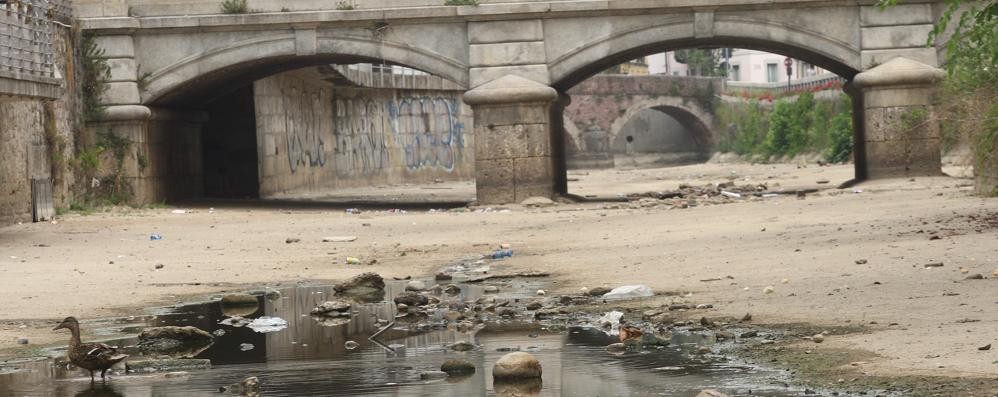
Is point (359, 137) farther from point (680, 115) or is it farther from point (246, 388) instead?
point (246, 388)

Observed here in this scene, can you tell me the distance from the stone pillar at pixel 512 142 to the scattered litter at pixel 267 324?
13.8m

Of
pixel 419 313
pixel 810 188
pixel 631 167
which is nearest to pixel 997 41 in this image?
pixel 419 313

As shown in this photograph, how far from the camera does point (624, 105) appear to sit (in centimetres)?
6806

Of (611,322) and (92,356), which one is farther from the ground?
(92,356)

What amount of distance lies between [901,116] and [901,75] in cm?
70

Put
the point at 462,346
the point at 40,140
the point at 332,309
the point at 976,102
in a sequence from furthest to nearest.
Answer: the point at 40,140
the point at 976,102
the point at 332,309
the point at 462,346

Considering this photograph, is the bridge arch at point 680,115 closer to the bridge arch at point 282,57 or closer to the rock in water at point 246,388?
the bridge arch at point 282,57

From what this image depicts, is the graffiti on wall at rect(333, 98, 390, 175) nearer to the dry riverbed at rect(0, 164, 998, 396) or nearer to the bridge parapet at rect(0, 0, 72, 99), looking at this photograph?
the dry riverbed at rect(0, 164, 998, 396)

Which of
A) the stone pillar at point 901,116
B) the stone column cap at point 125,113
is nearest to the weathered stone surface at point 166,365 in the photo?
the stone column cap at point 125,113

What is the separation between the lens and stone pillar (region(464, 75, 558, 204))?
85.0ft

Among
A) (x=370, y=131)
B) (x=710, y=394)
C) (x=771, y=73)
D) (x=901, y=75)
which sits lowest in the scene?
(x=710, y=394)

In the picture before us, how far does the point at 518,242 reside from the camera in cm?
1964

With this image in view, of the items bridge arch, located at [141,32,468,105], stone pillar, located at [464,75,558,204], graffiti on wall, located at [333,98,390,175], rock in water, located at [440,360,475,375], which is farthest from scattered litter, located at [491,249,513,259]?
graffiti on wall, located at [333,98,390,175]

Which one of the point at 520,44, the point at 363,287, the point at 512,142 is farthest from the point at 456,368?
the point at 520,44
